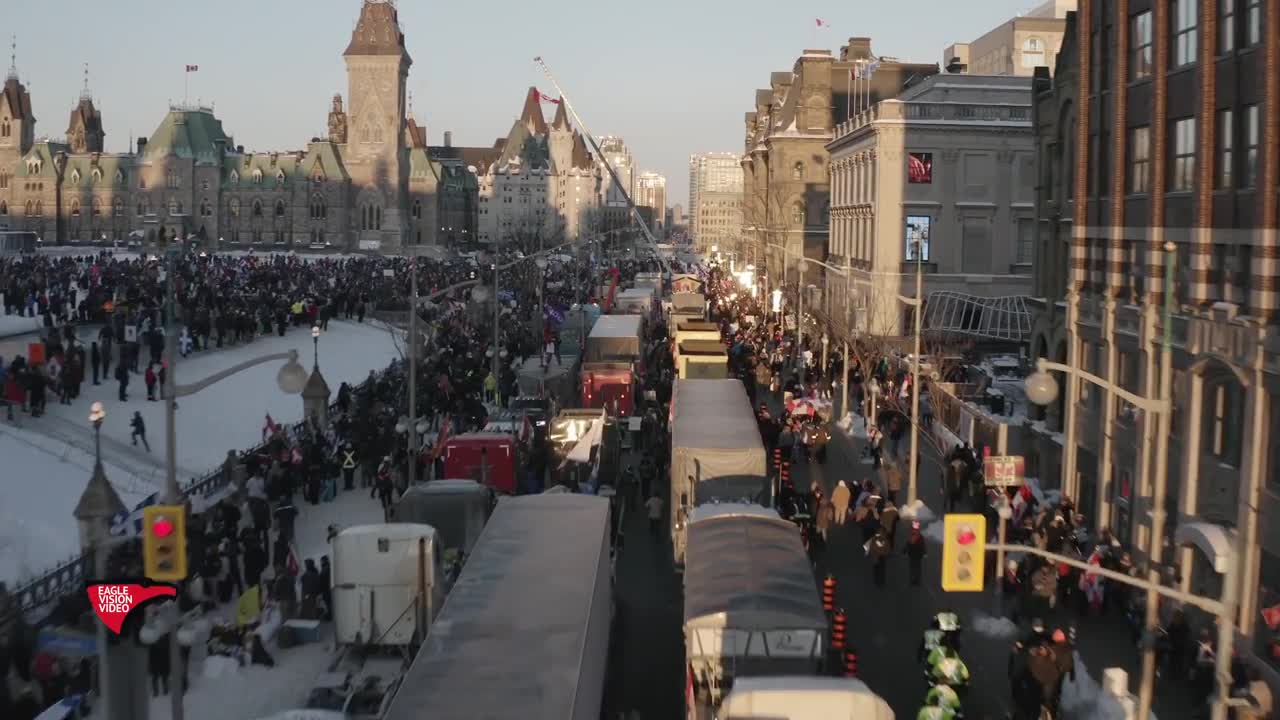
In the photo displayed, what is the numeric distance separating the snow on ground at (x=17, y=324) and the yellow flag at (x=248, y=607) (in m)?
31.2

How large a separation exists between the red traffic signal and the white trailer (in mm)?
5553

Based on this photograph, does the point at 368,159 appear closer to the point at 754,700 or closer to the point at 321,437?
the point at 321,437

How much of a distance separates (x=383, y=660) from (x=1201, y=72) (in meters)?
15.9

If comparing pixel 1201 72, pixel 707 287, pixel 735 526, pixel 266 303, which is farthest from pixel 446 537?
pixel 707 287

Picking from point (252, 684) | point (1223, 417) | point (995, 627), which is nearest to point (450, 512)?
point (252, 684)

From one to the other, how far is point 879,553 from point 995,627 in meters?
2.60

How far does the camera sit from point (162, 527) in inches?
503

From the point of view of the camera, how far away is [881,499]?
A: 25562 mm

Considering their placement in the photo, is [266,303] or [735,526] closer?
[735,526]

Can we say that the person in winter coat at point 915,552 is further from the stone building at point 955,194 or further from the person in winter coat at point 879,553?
the stone building at point 955,194

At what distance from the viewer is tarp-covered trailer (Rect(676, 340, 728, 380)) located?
37.7 meters

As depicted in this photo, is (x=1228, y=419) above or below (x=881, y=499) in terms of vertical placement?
above

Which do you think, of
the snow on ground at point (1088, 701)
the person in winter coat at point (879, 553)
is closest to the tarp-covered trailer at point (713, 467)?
the person in winter coat at point (879, 553)

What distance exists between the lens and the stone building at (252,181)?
15738 cm
